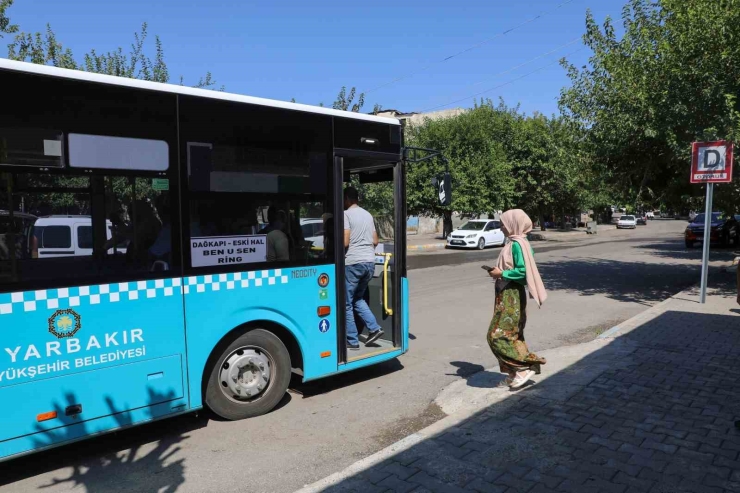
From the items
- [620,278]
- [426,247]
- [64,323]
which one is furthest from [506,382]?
[426,247]

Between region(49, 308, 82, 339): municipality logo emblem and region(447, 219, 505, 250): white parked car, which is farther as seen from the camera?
region(447, 219, 505, 250): white parked car

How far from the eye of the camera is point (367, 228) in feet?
19.7

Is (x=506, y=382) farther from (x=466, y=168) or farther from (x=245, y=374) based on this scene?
(x=466, y=168)

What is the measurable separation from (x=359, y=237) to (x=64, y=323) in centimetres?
303

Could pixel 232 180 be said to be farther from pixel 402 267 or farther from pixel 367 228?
pixel 402 267

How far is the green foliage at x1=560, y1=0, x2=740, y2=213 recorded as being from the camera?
992 cm

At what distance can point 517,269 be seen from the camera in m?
5.20

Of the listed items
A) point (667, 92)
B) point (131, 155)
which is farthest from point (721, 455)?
point (667, 92)

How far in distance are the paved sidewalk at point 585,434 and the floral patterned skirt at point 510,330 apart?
0.29 metres

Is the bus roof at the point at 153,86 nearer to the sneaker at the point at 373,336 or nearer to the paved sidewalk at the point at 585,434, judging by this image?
the sneaker at the point at 373,336

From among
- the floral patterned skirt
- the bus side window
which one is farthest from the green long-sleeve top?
the bus side window

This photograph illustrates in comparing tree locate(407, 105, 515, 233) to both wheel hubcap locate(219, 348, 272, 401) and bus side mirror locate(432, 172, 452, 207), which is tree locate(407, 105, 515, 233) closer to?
bus side mirror locate(432, 172, 452, 207)

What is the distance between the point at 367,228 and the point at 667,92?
7838 millimetres

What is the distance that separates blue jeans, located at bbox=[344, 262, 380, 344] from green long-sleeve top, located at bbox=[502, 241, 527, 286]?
5.14ft
